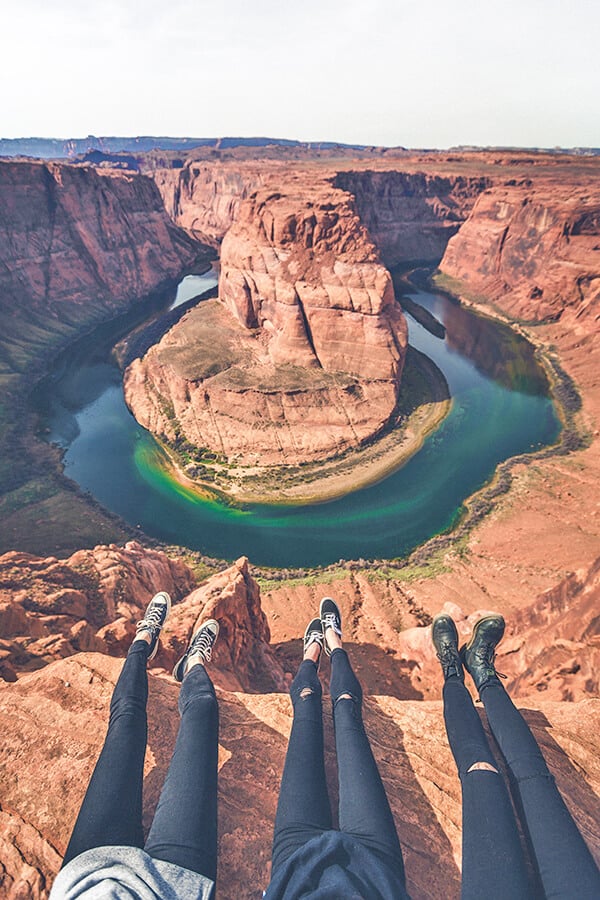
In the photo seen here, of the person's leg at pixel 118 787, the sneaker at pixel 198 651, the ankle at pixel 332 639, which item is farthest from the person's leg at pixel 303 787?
the sneaker at pixel 198 651

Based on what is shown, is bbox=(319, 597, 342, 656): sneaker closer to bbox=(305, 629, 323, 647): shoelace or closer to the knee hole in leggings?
bbox=(305, 629, 323, 647): shoelace

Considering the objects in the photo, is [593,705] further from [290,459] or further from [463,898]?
[290,459]

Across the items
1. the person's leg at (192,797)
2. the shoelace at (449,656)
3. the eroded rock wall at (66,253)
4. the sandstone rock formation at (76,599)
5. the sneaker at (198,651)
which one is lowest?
the sandstone rock formation at (76,599)

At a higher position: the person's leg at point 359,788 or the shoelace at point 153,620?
the person's leg at point 359,788

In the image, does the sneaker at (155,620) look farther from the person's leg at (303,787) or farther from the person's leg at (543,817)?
the person's leg at (543,817)

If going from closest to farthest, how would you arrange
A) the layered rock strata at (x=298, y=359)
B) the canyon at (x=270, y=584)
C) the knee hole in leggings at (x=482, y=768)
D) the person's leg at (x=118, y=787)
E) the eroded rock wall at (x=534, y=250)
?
the person's leg at (x=118, y=787) → the knee hole in leggings at (x=482, y=768) → the canyon at (x=270, y=584) → the layered rock strata at (x=298, y=359) → the eroded rock wall at (x=534, y=250)

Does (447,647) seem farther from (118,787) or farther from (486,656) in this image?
(118,787)
